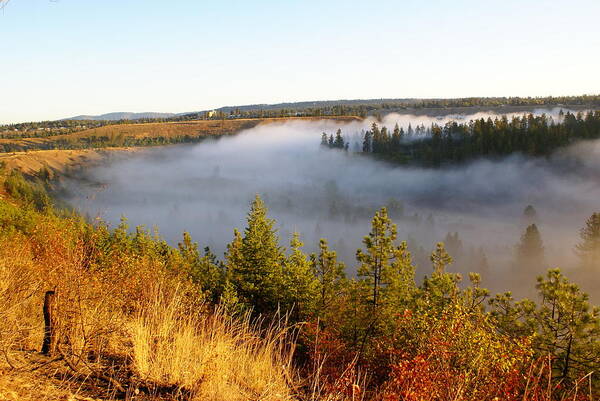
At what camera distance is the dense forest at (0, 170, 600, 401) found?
14.9ft

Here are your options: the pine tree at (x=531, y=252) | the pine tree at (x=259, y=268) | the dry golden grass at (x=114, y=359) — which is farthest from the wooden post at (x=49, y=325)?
the pine tree at (x=531, y=252)

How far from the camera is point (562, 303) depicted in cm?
1858

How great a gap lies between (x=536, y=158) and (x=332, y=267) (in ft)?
660

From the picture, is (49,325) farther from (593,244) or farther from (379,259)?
(593,244)

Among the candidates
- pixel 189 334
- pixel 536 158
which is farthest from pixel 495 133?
pixel 189 334

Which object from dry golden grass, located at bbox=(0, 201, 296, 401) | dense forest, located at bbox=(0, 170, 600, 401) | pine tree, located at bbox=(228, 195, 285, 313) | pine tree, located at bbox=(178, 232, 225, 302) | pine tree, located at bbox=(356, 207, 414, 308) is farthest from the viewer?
pine tree, located at bbox=(178, 232, 225, 302)

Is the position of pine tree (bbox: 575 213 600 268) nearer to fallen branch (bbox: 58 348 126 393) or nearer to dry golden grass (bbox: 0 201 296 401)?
dry golden grass (bbox: 0 201 296 401)

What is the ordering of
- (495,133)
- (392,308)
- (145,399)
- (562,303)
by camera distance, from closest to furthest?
(145,399) < (562,303) < (392,308) < (495,133)

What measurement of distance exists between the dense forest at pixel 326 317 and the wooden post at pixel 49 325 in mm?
159

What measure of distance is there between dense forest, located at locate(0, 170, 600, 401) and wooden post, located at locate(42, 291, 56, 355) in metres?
0.16

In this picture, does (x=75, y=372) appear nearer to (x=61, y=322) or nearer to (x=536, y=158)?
(x=61, y=322)

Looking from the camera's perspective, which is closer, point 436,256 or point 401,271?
point 401,271

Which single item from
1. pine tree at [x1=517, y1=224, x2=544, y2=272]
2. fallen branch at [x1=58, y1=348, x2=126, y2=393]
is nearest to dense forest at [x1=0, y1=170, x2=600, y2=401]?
fallen branch at [x1=58, y1=348, x2=126, y2=393]

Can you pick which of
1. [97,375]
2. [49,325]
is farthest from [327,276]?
[97,375]
